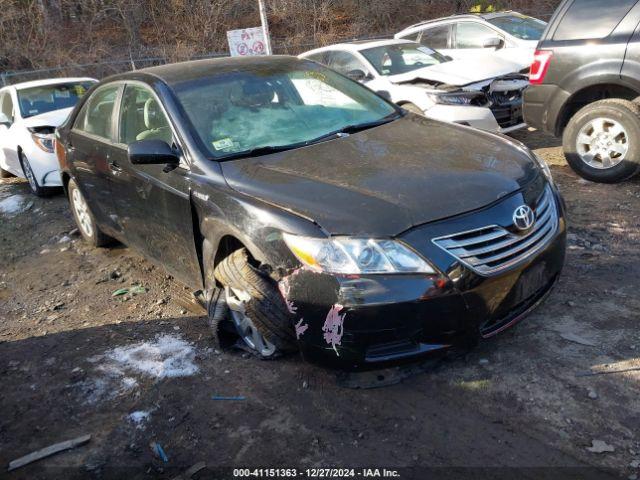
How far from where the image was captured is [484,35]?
997 centimetres

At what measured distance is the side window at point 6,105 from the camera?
8.64m

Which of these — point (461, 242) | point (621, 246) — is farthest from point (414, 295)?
point (621, 246)

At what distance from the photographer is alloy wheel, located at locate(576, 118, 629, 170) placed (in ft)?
18.4

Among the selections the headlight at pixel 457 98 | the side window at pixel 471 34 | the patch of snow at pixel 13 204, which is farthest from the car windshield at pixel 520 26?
the patch of snow at pixel 13 204

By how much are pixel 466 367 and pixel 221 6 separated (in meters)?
20.3

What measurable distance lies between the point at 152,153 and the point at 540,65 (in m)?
4.49

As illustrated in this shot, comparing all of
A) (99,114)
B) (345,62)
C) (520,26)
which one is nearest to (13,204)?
(99,114)

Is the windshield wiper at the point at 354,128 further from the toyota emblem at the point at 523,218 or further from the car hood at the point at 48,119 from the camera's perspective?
the car hood at the point at 48,119

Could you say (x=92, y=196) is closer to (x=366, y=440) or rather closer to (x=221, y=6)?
(x=366, y=440)

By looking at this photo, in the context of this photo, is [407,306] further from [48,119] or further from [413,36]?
[413,36]

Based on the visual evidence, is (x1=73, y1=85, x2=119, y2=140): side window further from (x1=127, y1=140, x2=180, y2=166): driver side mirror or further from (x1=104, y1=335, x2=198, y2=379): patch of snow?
(x1=104, y1=335, x2=198, y2=379): patch of snow

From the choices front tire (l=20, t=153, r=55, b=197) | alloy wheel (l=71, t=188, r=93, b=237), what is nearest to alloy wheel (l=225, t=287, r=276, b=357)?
alloy wheel (l=71, t=188, r=93, b=237)

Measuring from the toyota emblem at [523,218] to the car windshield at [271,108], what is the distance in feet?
4.54

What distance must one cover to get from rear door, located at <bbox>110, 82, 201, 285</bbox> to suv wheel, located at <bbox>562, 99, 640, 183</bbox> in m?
4.24
